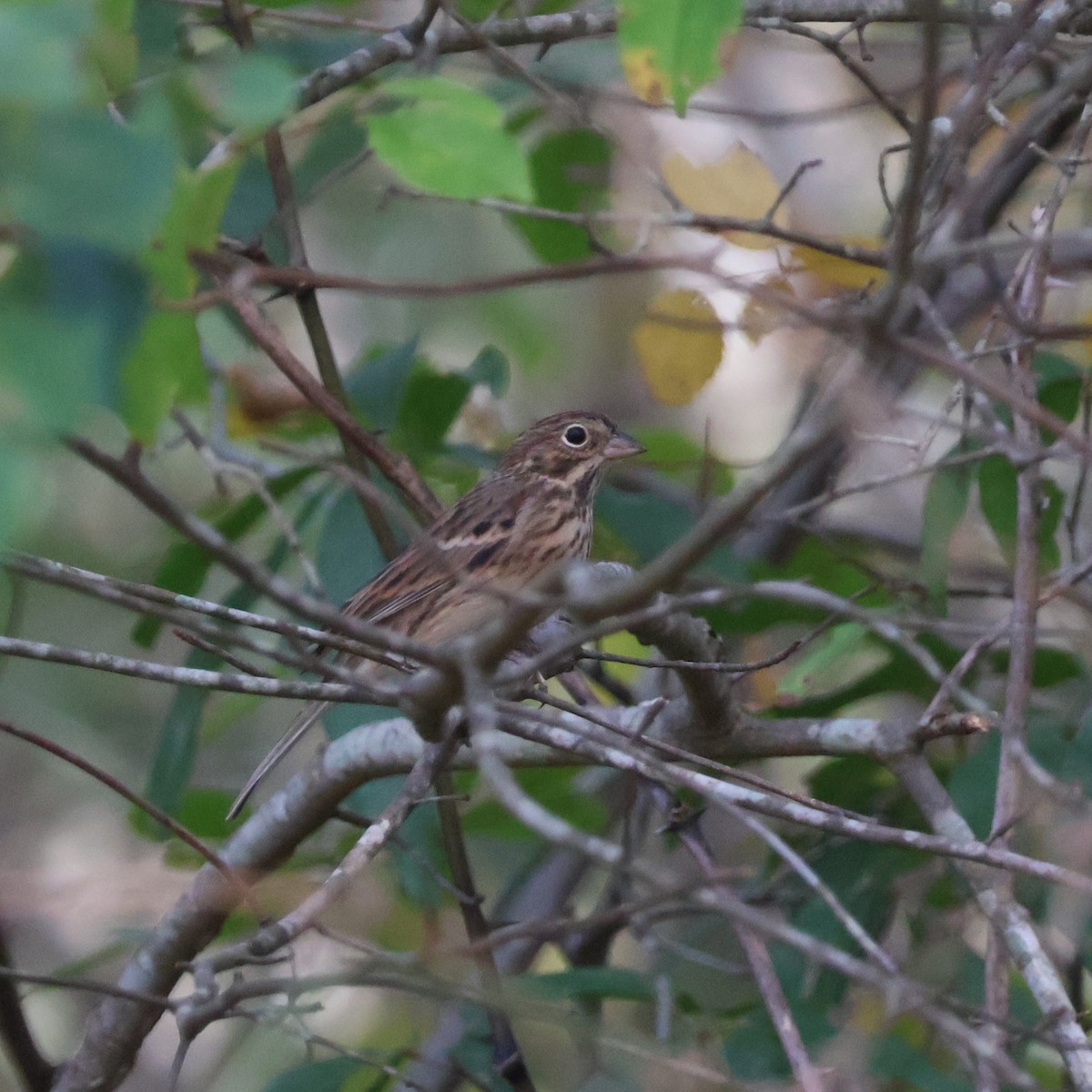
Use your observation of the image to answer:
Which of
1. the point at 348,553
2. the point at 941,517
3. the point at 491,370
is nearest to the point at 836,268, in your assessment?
the point at 941,517

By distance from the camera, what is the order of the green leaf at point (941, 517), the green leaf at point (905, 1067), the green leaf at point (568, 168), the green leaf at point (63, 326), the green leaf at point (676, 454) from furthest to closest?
the green leaf at point (676, 454), the green leaf at point (568, 168), the green leaf at point (941, 517), the green leaf at point (905, 1067), the green leaf at point (63, 326)

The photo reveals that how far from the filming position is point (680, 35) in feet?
8.18

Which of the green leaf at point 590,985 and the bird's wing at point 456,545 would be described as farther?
the bird's wing at point 456,545

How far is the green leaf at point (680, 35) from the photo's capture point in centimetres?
247

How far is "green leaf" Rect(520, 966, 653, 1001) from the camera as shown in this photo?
338 cm

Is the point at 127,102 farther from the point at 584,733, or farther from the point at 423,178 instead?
the point at 584,733

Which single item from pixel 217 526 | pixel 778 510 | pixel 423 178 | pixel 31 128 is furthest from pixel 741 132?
pixel 31 128

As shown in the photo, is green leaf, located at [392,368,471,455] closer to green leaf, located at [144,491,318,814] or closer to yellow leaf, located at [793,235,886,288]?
green leaf, located at [144,491,318,814]

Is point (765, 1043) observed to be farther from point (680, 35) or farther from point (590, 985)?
point (680, 35)

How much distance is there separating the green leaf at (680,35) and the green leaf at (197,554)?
2.02 m

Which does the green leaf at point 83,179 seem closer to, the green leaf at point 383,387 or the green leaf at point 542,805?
the green leaf at point 383,387

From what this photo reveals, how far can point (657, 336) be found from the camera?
443 centimetres

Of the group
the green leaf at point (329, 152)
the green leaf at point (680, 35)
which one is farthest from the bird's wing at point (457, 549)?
the green leaf at point (680, 35)

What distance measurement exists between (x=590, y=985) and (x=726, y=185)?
219 centimetres
